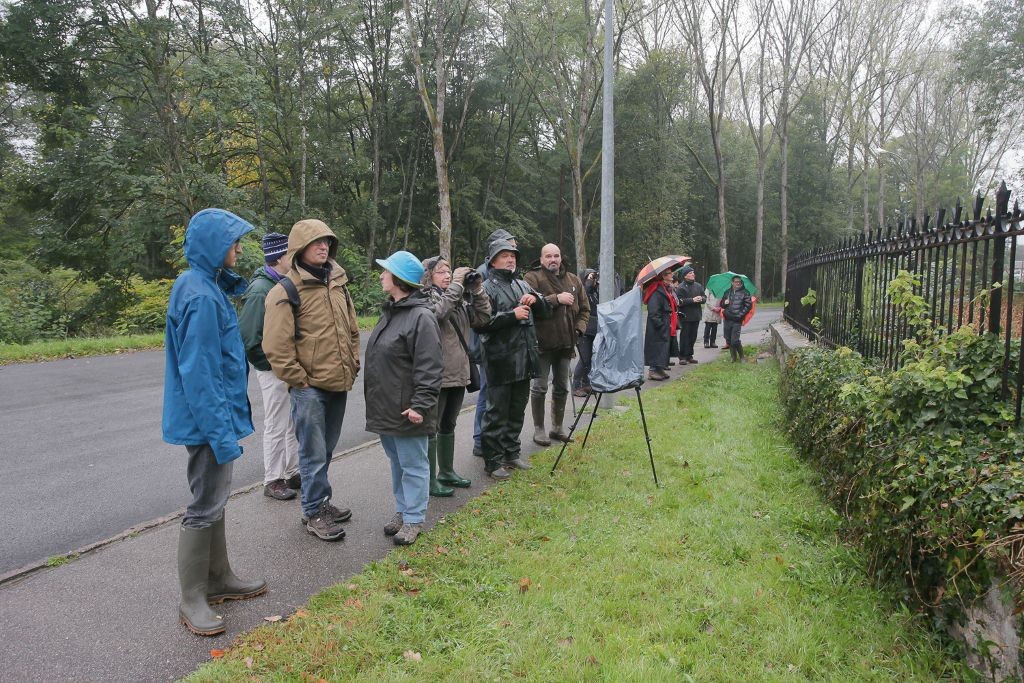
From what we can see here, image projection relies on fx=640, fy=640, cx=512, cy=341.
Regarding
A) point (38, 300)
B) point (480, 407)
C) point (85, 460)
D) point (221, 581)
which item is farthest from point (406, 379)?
point (38, 300)

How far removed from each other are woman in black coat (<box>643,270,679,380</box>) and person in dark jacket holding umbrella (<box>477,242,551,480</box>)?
15.7 feet

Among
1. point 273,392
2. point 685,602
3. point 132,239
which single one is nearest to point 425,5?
point 132,239

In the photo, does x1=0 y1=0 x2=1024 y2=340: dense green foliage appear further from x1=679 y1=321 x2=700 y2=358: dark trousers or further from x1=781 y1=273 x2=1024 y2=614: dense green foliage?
x1=781 y1=273 x2=1024 y2=614: dense green foliage

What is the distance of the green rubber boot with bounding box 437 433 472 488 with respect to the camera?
5.52 meters

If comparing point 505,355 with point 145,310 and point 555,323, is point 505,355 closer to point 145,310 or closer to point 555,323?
point 555,323

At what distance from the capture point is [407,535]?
14.2 feet

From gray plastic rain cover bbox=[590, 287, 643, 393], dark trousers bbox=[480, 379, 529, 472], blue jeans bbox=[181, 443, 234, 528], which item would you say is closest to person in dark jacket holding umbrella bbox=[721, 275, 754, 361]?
gray plastic rain cover bbox=[590, 287, 643, 393]

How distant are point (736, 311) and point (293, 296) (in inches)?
396

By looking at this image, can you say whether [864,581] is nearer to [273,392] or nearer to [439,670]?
[439,670]

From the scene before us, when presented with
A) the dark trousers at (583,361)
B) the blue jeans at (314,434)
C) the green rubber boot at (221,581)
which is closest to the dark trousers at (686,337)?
the dark trousers at (583,361)

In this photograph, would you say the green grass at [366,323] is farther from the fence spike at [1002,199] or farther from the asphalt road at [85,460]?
the fence spike at [1002,199]

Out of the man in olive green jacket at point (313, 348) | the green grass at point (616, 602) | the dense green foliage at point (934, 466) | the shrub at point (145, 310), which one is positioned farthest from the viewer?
the shrub at point (145, 310)

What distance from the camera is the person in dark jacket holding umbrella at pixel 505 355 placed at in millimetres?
5734

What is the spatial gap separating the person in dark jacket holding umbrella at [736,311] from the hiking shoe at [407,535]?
9.64 meters
